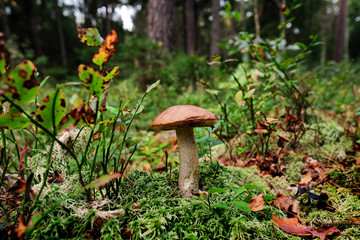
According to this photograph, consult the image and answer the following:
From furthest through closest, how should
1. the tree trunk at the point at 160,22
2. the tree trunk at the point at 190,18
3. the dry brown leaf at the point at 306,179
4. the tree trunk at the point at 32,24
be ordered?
1. the tree trunk at the point at 190,18
2. the tree trunk at the point at 32,24
3. the tree trunk at the point at 160,22
4. the dry brown leaf at the point at 306,179

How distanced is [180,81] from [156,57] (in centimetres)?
89

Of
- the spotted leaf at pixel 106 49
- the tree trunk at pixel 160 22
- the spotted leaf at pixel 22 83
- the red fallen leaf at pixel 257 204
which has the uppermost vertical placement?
the tree trunk at pixel 160 22

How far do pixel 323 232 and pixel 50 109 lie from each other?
1.49 metres

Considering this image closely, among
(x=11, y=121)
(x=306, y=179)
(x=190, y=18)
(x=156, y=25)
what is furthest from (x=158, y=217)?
(x=190, y=18)

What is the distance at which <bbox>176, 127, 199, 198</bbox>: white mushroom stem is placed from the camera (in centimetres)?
130

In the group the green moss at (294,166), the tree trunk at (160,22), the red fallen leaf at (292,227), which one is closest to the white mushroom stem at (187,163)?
the red fallen leaf at (292,227)

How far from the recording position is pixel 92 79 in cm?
79

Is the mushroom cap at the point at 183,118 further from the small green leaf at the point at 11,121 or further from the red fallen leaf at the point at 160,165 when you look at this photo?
the red fallen leaf at the point at 160,165

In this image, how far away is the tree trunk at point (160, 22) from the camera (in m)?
5.48

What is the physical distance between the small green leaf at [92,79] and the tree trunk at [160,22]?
5.02m

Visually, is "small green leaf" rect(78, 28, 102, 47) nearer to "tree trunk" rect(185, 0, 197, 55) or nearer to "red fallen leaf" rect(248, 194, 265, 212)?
"red fallen leaf" rect(248, 194, 265, 212)

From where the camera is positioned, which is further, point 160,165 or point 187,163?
point 160,165

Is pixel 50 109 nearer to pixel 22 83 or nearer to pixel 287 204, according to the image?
pixel 22 83

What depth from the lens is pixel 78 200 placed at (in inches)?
40.7
